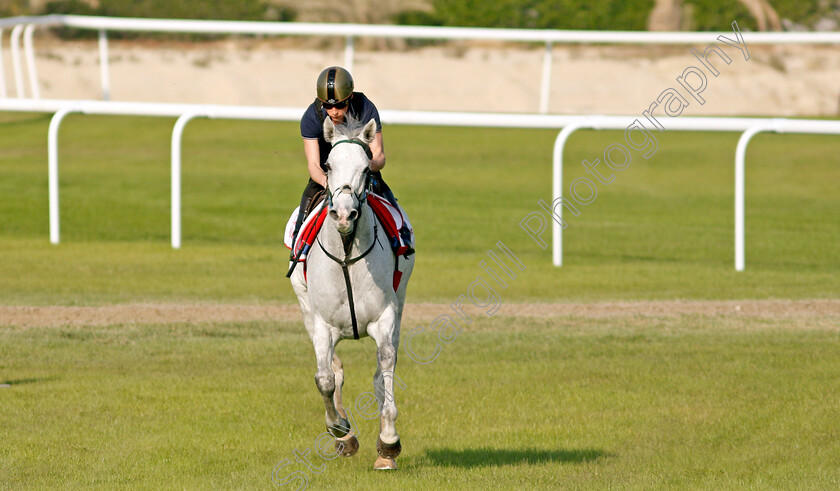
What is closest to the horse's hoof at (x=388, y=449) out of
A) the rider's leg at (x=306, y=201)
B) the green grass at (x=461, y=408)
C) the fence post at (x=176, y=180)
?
the green grass at (x=461, y=408)

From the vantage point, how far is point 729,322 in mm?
13953

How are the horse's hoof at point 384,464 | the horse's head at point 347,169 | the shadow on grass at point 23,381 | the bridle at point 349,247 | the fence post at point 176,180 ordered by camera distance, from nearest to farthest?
the horse's head at point 347,169 → the bridle at point 349,247 → the horse's hoof at point 384,464 → the shadow on grass at point 23,381 → the fence post at point 176,180

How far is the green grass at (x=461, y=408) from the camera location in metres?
7.80

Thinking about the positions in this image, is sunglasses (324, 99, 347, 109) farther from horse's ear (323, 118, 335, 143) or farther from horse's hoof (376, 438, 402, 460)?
horse's hoof (376, 438, 402, 460)

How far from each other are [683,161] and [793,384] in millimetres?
21265

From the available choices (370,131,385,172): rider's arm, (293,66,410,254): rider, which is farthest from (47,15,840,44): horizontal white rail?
(370,131,385,172): rider's arm

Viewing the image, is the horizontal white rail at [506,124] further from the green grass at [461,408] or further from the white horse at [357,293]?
the white horse at [357,293]

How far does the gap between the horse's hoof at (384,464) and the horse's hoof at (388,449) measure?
4 centimetres

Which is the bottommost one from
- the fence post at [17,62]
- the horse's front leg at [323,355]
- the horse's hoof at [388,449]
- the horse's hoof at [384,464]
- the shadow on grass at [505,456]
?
the shadow on grass at [505,456]

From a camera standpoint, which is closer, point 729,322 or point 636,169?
point 729,322

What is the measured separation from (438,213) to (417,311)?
9983 millimetres

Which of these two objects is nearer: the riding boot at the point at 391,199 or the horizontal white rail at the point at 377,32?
the riding boot at the point at 391,199

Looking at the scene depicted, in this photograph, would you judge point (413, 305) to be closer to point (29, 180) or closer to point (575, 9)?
point (29, 180)

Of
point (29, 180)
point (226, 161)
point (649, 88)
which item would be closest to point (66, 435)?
point (29, 180)
